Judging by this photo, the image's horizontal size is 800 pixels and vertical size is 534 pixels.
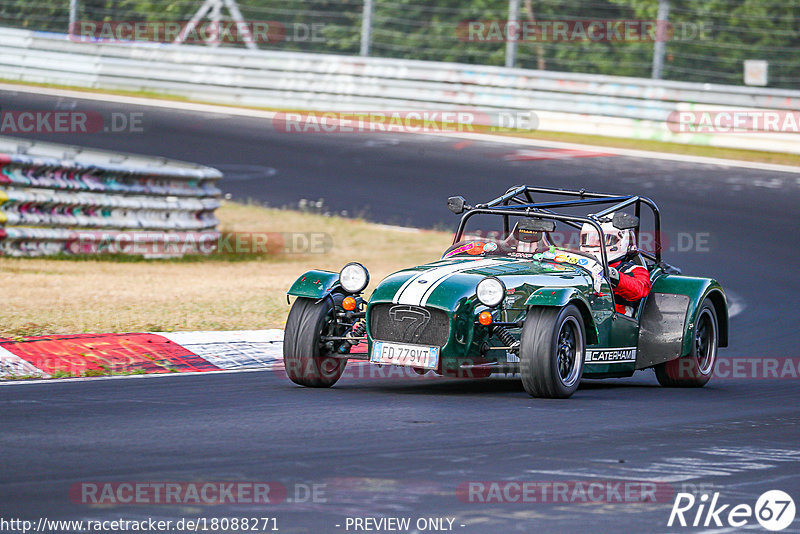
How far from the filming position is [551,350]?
27.1ft

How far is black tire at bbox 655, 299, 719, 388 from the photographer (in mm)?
10195

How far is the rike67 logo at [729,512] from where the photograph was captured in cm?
540

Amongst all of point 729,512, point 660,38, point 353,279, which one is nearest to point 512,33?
point 660,38

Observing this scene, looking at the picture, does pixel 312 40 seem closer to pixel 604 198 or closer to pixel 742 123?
pixel 742 123

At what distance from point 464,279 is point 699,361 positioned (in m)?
2.69

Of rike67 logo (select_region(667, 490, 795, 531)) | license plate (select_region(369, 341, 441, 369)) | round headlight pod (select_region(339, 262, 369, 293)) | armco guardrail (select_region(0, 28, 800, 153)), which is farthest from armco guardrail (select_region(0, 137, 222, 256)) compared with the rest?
rike67 logo (select_region(667, 490, 795, 531))

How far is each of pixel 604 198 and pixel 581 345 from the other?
6.92ft

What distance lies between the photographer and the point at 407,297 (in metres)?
8.58

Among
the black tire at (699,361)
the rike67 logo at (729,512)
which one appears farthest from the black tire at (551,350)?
the rike67 logo at (729,512)

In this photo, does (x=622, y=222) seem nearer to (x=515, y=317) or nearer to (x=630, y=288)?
(x=630, y=288)

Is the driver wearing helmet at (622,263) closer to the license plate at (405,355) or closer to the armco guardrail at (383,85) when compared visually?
the license plate at (405,355)

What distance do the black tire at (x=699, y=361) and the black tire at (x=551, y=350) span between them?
1728 mm

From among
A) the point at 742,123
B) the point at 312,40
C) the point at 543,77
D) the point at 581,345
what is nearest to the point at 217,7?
the point at 312,40

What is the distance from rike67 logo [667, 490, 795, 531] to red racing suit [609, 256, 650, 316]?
406cm
